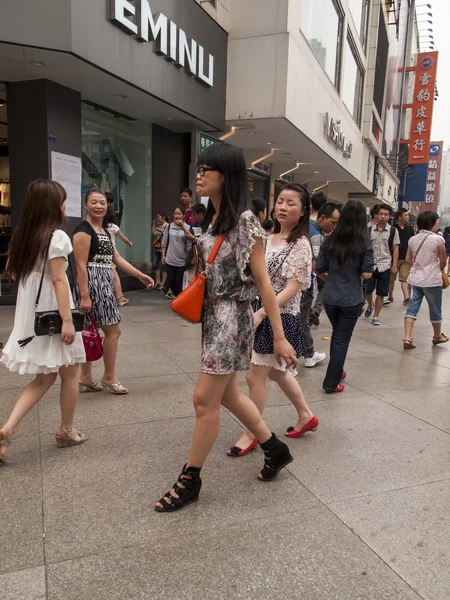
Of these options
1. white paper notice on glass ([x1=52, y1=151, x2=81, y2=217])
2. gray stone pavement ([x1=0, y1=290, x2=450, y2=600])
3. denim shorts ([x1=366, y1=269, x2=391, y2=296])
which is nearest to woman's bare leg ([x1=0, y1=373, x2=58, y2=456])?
gray stone pavement ([x1=0, y1=290, x2=450, y2=600])

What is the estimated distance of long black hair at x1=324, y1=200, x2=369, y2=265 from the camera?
4.25 meters

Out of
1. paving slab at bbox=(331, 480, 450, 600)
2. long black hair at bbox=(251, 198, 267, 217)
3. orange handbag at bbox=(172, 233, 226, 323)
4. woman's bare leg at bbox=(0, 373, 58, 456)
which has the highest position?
long black hair at bbox=(251, 198, 267, 217)

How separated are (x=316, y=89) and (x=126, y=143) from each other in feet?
16.2

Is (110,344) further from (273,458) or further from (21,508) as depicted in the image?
(273,458)

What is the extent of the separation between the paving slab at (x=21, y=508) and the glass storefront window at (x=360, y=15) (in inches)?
700

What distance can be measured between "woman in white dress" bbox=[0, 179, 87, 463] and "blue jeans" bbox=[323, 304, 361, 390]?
8.08 ft

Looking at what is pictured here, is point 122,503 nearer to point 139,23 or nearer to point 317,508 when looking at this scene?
point 317,508

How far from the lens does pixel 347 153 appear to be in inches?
665

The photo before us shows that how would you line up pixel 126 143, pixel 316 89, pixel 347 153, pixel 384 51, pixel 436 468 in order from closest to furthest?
pixel 436 468 < pixel 126 143 < pixel 316 89 < pixel 347 153 < pixel 384 51

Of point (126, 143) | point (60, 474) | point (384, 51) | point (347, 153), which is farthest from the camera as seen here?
point (384, 51)

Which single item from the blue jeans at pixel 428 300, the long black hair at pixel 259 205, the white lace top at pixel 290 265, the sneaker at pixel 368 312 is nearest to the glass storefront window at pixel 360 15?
the sneaker at pixel 368 312

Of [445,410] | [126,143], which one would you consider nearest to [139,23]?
[126,143]

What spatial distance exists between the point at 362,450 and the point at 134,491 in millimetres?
1614

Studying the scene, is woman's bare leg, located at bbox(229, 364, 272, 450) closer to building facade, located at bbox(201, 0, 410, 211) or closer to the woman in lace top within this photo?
the woman in lace top
